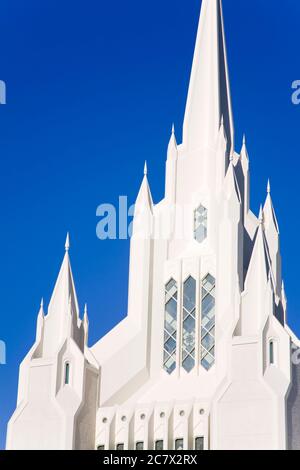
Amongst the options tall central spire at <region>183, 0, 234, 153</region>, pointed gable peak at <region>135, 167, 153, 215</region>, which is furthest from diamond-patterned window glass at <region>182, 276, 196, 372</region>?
tall central spire at <region>183, 0, 234, 153</region>

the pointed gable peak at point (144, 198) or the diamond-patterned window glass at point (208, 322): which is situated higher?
the pointed gable peak at point (144, 198)

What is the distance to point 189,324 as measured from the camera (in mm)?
37500

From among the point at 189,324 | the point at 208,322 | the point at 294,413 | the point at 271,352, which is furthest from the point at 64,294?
the point at 294,413

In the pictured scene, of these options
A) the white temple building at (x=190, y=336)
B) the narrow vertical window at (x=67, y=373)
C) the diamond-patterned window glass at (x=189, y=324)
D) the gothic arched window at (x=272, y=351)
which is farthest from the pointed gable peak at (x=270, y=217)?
the narrow vertical window at (x=67, y=373)

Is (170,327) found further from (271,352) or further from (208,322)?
(271,352)

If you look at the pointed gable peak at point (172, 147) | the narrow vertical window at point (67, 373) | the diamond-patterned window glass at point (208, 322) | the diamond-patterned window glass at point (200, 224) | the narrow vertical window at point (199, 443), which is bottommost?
the narrow vertical window at point (199, 443)

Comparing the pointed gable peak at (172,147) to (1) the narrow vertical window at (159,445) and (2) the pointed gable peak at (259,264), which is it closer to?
(2) the pointed gable peak at (259,264)

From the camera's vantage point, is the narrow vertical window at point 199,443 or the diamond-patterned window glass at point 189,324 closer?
the narrow vertical window at point 199,443

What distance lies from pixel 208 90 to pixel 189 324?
29.8 ft

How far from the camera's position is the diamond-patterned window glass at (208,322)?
36.7 m

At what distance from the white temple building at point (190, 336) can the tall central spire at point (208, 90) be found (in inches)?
1.9

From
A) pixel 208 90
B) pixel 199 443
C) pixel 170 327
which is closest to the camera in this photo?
pixel 199 443

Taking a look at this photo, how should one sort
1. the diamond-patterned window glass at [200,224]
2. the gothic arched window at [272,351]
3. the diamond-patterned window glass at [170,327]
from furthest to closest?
the diamond-patterned window glass at [200,224]
the diamond-patterned window glass at [170,327]
the gothic arched window at [272,351]
